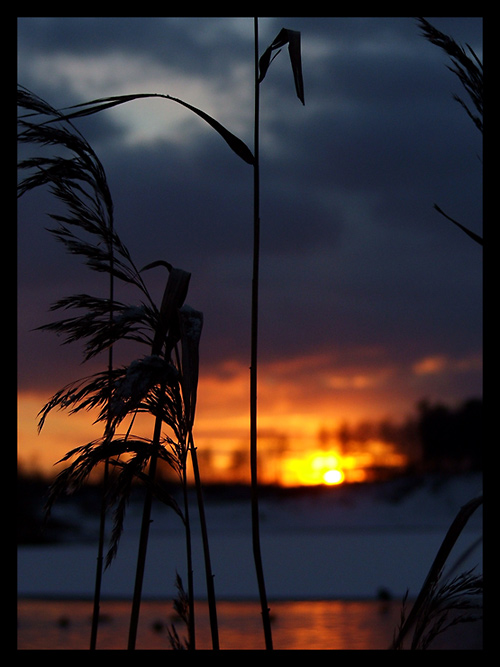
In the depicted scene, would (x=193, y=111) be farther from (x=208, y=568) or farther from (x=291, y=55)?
(x=208, y=568)

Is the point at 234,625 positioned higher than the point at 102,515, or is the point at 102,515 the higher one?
the point at 102,515

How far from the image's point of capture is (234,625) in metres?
6.97

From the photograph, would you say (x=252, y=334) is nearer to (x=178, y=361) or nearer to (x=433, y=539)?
(x=178, y=361)

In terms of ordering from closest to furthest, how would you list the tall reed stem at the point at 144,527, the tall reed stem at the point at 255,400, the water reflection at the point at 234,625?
the tall reed stem at the point at 255,400, the tall reed stem at the point at 144,527, the water reflection at the point at 234,625

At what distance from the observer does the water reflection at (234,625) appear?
5895 millimetres

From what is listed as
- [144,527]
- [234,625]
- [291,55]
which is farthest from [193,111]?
[234,625]

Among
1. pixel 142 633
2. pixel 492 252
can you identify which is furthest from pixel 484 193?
pixel 142 633

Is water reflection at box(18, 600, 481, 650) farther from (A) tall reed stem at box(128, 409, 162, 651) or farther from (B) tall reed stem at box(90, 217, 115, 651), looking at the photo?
(A) tall reed stem at box(128, 409, 162, 651)

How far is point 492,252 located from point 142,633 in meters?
6.10

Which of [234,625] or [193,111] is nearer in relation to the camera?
[193,111]

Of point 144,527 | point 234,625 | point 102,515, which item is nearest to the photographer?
point 144,527

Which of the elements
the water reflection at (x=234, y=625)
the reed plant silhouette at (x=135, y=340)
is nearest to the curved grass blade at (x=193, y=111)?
the reed plant silhouette at (x=135, y=340)

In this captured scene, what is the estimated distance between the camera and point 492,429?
4.59 feet

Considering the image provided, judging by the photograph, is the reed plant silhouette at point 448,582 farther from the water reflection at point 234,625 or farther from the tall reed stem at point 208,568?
the water reflection at point 234,625
